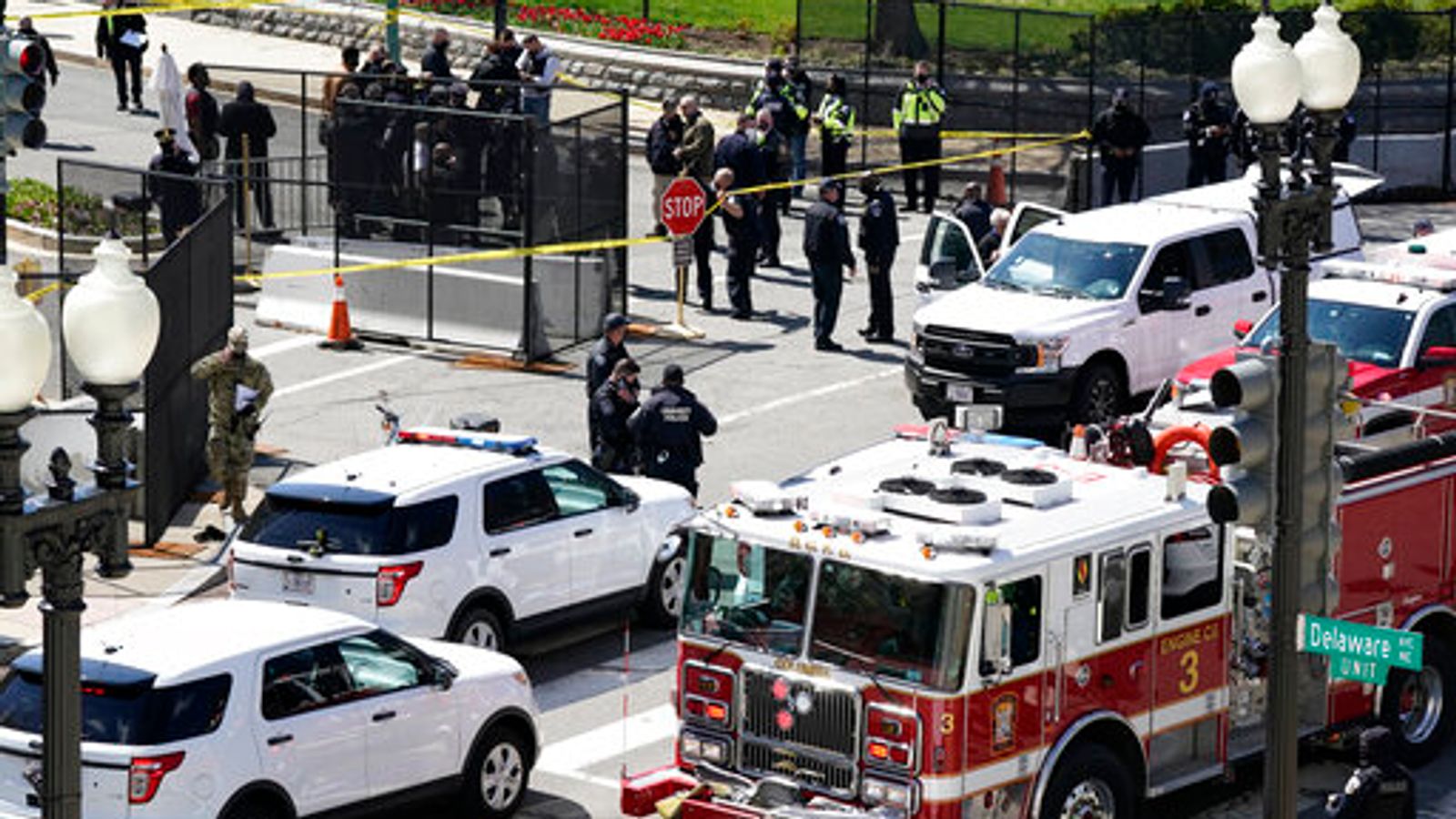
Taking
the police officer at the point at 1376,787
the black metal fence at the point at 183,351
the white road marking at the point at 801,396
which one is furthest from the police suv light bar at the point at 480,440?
the white road marking at the point at 801,396

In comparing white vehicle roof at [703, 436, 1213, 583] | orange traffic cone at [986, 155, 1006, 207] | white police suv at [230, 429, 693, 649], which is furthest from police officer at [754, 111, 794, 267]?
white vehicle roof at [703, 436, 1213, 583]

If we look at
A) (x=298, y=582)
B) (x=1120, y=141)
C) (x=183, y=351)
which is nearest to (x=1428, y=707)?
(x=298, y=582)

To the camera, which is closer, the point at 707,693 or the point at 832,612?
the point at 832,612

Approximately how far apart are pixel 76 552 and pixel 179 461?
12.7m

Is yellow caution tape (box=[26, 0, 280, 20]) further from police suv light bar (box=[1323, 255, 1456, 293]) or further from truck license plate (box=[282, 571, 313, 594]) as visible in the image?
truck license plate (box=[282, 571, 313, 594])

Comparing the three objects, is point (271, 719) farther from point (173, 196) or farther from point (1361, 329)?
point (173, 196)

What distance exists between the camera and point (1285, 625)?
43.6ft

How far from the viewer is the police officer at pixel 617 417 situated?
22.5 m

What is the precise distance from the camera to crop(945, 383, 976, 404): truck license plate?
2489cm

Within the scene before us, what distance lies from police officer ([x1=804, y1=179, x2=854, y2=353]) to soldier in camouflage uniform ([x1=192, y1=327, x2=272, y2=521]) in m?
7.57

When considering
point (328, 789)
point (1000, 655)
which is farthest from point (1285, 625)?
point (328, 789)

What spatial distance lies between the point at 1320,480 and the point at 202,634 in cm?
612

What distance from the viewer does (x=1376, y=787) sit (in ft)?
51.6

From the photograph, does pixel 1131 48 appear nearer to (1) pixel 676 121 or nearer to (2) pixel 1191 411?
(1) pixel 676 121
